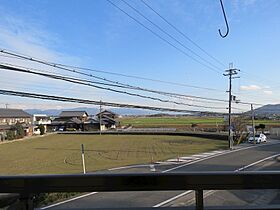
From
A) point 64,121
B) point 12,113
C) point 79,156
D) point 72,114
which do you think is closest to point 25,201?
point 79,156

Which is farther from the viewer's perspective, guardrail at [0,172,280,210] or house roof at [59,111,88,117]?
house roof at [59,111,88,117]

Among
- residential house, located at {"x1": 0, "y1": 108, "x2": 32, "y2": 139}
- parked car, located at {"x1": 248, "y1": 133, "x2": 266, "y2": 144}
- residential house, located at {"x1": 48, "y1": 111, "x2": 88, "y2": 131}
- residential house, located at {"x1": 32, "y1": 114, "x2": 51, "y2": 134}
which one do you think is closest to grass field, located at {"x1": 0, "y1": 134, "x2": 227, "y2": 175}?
parked car, located at {"x1": 248, "y1": 133, "x2": 266, "y2": 144}

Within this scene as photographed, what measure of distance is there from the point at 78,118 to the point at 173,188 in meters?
103

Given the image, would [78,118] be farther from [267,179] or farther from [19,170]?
[267,179]

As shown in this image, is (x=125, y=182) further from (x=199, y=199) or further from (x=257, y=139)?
(x=257, y=139)

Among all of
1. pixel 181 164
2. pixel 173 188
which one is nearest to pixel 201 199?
pixel 173 188

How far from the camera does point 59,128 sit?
9919 cm

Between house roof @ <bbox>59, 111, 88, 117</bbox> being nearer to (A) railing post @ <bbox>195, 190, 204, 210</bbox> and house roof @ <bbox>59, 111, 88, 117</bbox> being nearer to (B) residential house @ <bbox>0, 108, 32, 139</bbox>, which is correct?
(B) residential house @ <bbox>0, 108, 32, 139</bbox>

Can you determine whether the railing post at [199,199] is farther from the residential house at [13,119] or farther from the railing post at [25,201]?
the residential house at [13,119]

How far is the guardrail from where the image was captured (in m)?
2.22

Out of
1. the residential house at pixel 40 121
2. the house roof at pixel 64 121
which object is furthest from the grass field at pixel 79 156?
the house roof at pixel 64 121

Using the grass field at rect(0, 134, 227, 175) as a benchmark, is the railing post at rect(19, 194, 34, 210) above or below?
above

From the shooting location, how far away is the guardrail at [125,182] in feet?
7.28

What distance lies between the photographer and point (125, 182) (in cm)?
223
